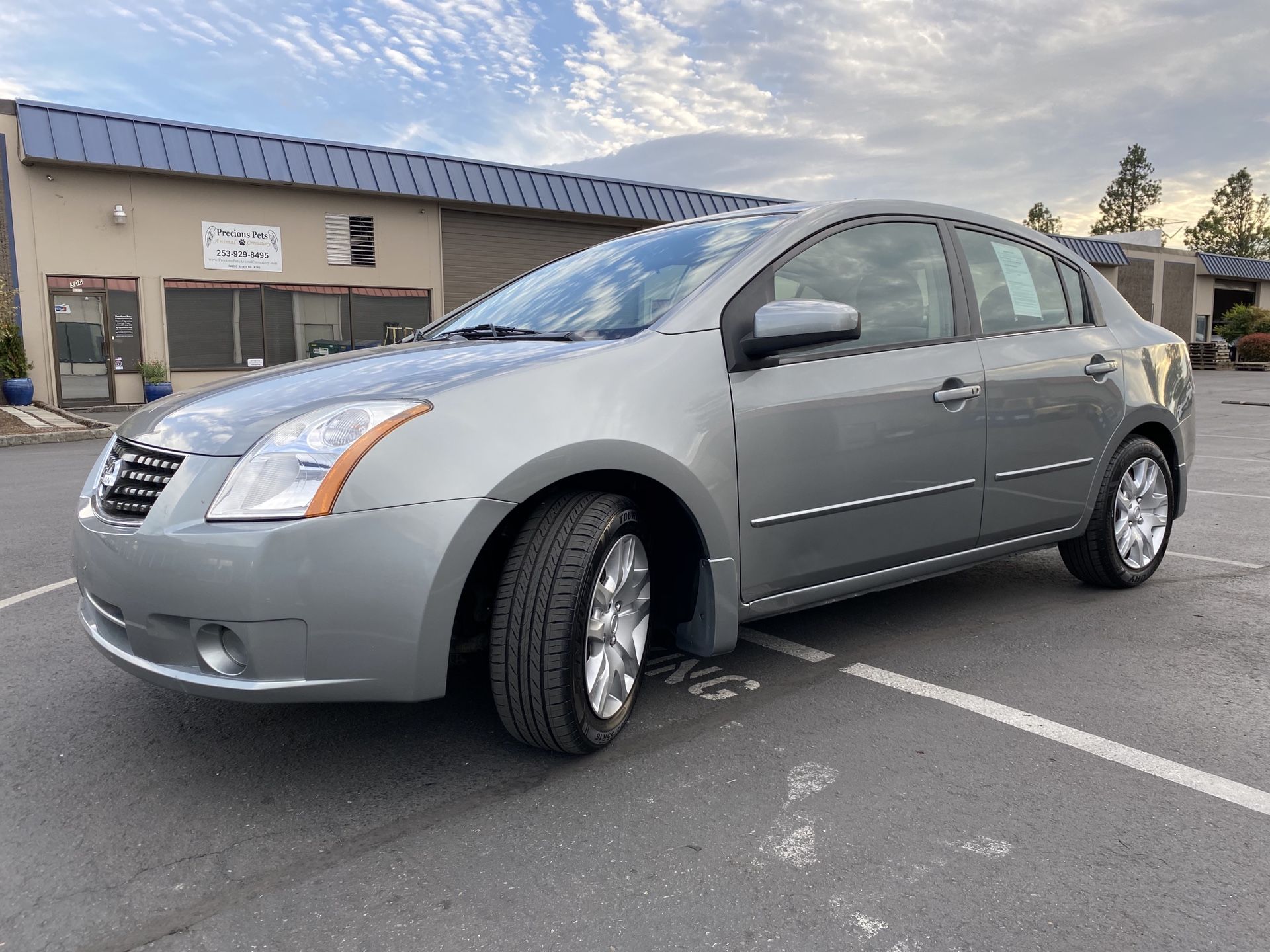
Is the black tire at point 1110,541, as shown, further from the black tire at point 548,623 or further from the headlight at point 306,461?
the headlight at point 306,461

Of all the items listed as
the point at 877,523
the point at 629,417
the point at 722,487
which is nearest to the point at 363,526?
the point at 629,417

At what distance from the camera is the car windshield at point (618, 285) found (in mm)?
3088

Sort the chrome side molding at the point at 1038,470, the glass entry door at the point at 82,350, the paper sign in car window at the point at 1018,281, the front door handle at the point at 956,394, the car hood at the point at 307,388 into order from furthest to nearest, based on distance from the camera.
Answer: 1. the glass entry door at the point at 82,350
2. the paper sign in car window at the point at 1018,281
3. the chrome side molding at the point at 1038,470
4. the front door handle at the point at 956,394
5. the car hood at the point at 307,388

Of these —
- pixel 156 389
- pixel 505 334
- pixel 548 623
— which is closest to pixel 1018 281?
pixel 505 334

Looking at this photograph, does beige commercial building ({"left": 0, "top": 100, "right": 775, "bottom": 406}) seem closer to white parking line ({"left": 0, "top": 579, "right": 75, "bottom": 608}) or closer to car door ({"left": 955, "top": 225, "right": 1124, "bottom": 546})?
white parking line ({"left": 0, "top": 579, "right": 75, "bottom": 608})

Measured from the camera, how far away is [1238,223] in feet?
247

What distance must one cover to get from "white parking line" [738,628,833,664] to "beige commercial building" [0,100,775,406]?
15.1 meters

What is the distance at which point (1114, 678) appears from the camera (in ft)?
10.8

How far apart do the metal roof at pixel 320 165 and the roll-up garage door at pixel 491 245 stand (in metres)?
1.07

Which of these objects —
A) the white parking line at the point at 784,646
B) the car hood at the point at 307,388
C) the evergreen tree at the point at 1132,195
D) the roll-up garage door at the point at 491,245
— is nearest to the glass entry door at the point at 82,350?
the roll-up garage door at the point at 491,245

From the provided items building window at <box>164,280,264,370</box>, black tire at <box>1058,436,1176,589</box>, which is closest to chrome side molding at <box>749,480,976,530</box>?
black tire at <box>1058,436,1176,589</box>

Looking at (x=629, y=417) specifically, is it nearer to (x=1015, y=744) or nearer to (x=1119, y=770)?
(x=1015, y=744)

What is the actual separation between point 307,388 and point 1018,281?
294 centimetres

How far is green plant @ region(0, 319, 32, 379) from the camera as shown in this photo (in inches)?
659
